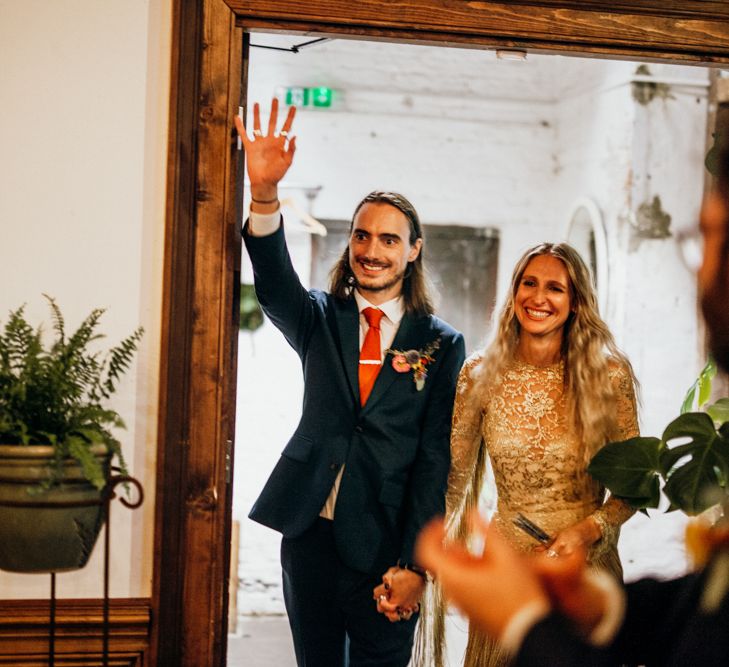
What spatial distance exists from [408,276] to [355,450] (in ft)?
1.95

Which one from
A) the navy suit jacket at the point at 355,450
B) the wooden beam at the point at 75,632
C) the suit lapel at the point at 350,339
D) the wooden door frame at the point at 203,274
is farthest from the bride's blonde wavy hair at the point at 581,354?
the wooden beam at the point at 75,632

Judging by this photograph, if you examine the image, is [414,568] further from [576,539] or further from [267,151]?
[267,151]

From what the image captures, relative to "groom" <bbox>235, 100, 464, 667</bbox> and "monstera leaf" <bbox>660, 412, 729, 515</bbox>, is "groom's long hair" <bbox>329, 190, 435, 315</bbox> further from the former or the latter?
"monstera leaf" <bbox>660, 412, 729, 515</bbox>

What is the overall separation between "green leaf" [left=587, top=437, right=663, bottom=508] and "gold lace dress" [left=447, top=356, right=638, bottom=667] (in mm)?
136

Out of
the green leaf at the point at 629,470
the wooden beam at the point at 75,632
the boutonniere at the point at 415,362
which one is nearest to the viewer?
the wooden beam at the point at 75,632

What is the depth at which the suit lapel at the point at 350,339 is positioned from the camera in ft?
9.68

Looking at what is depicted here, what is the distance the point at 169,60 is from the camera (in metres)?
2.51

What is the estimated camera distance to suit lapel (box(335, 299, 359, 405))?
295 centimetres

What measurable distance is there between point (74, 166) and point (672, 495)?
175 cm

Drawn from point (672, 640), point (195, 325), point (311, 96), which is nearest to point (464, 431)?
point (195, 325)

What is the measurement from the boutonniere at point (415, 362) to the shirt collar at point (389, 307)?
12cm

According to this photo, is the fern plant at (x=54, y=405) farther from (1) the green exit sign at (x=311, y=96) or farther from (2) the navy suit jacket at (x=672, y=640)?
(1) the green exit sign at (x=311, y=96)

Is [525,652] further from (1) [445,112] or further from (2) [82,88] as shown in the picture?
(1) [445,112]

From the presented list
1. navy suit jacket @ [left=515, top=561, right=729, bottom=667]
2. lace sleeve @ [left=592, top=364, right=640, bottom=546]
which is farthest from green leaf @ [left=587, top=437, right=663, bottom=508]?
navy suit jacket @ [left=515, top=561, right=729, bottom=667]
